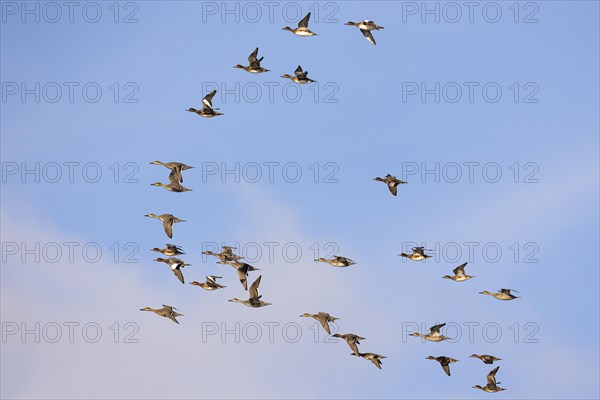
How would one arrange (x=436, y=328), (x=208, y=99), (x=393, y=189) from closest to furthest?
(x=436, y=328) < (x=208, y=99) < (x=393, y=189)

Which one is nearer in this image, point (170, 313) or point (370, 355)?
point (370, 355)

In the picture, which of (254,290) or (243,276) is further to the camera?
(243,276)

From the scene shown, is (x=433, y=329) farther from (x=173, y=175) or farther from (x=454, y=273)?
(x=173, y=175)


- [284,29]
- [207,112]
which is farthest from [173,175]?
[284,29]

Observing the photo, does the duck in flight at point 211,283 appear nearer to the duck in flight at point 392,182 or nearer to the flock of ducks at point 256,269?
the flock of ducks at point 256,269

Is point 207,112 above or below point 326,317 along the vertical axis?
above

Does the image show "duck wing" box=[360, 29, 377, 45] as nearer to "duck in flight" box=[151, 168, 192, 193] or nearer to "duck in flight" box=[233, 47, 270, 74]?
"duck in flight" box=[233, 47, 270, 74]

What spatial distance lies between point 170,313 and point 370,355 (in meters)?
13.2

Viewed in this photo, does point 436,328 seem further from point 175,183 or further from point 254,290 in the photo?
point 175,183

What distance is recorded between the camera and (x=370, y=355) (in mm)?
79438

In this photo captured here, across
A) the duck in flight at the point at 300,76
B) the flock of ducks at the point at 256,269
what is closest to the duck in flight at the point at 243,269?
the flock of ducks at the point at 256,269

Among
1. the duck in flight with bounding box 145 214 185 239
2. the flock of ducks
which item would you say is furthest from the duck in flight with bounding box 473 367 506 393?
the duck in flight with bounding box 145 214 185 239

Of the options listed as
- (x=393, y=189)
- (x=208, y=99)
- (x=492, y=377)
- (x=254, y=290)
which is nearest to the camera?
(x=254, y=290)

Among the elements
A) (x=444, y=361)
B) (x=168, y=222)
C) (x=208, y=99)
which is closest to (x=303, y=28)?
(x=208, y=99)
